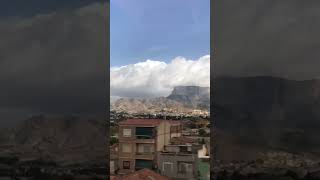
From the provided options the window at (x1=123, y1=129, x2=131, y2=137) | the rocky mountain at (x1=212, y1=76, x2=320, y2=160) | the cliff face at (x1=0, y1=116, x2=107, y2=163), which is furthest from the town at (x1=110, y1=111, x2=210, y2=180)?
the rocky mountain at (x1=212, y1=76, x2=320, y2=160)

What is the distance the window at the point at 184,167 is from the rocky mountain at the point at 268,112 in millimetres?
2573

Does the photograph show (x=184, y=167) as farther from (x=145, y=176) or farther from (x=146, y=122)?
(x=146, y=122)

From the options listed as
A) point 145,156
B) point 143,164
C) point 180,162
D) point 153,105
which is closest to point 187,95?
point 153,105

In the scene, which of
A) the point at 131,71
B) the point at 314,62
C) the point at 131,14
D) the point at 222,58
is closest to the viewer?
the point at 314,62

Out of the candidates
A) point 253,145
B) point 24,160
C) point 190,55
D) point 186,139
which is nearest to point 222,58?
point 253,145

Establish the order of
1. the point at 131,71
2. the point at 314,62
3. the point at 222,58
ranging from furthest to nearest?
the point at 131,71
the point at 222,58
the point at 314,62

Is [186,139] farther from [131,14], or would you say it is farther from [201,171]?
[131,14]

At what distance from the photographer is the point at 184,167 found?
17.3ft

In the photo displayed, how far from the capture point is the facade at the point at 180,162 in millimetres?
5023

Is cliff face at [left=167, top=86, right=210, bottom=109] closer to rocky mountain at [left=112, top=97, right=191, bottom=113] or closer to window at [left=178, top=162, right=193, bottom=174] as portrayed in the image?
rocky mountain at [left=112, top=97, right=191, bottom=113]

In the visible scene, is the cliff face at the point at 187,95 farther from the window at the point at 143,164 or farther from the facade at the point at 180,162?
the window at the point at 143,164

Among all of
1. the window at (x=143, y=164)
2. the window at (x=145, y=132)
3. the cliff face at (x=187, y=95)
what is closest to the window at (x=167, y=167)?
the window at (x=143, y=164)

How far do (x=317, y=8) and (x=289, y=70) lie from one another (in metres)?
0.43

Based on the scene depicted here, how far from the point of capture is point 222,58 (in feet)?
8.58
